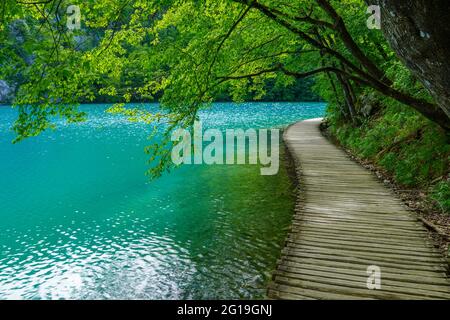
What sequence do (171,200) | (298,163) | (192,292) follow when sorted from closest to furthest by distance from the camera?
(192,292), (171,200), (298,163)

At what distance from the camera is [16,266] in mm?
10570

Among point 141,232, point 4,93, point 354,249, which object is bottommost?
point 141,232

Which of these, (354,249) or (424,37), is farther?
(354,249)

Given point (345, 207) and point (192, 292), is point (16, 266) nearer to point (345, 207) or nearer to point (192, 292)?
point (192, 292)

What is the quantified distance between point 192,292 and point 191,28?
6.74 metres

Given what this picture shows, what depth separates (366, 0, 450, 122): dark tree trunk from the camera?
373 centimetres

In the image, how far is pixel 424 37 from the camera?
3.96 meters

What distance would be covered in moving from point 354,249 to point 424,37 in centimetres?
512

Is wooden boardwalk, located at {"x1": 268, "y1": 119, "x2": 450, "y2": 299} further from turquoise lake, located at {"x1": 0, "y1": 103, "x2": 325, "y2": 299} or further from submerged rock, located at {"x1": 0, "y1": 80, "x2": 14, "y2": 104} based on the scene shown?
submerged rock, located at {"x1": 0, "y1": 80, "x2": 14, "y2": 104}

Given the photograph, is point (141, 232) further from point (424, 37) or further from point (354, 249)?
point (424, 37)

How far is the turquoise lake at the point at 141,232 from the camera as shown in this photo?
9109 millimetres

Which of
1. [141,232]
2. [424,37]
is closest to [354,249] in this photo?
[424,37]

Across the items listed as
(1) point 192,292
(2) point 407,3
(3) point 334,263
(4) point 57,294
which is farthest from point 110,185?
(2) point 407,3

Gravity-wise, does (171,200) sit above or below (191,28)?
below
